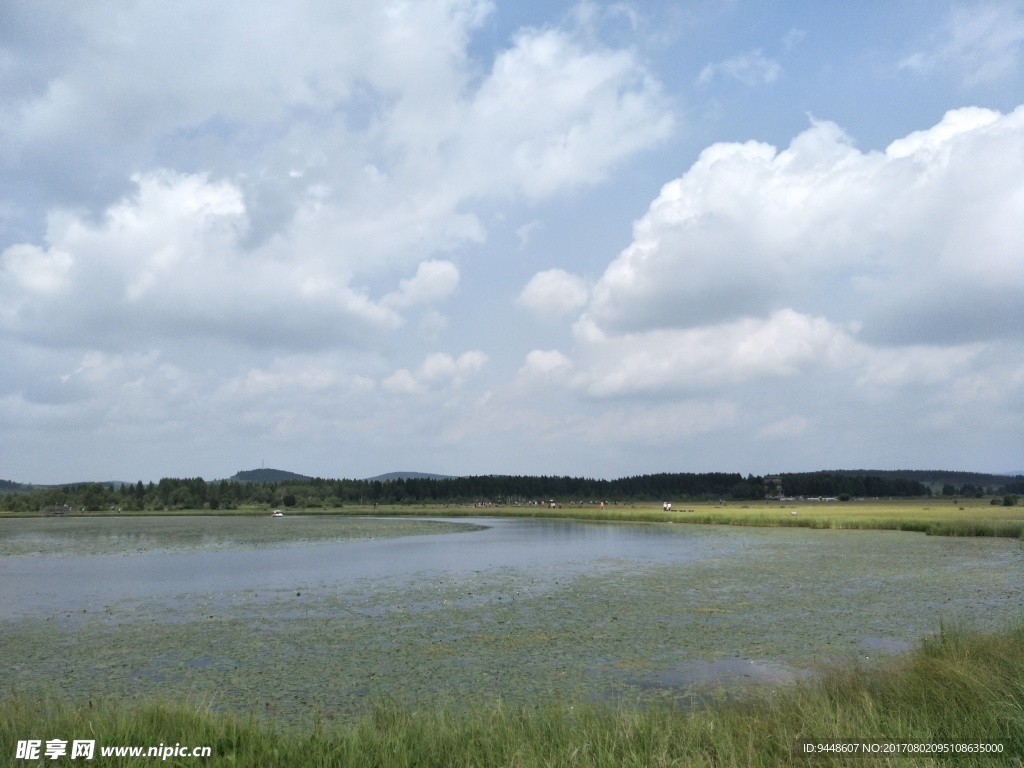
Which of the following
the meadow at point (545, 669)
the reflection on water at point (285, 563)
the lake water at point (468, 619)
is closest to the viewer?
the meadow at point (545, 669)

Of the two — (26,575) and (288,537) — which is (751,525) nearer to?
(288,537)

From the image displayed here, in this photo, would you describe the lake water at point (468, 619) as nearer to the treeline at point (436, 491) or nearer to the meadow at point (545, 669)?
the meadow at point (545, 669)

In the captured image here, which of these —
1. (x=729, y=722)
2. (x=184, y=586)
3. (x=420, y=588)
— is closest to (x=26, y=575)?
(x=184, y=586)

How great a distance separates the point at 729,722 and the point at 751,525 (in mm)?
49024

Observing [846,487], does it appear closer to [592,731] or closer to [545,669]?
[545,669]

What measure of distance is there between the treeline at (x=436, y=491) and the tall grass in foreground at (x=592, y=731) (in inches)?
4840

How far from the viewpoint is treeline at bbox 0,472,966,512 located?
12456 cm

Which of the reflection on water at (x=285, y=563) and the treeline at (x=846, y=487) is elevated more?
the reflection on water at (x=285, y=563)

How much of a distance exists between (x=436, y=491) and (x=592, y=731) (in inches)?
5644

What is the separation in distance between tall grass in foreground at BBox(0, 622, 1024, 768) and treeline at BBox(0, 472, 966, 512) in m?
123

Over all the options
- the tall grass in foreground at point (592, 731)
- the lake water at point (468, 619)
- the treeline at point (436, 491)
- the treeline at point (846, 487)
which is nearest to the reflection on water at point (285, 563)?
the lake water at point (468, 619)

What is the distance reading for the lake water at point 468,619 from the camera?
10.9 m

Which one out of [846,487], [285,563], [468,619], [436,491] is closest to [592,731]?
[468,619]

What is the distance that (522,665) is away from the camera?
38.8ft
